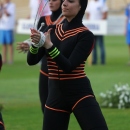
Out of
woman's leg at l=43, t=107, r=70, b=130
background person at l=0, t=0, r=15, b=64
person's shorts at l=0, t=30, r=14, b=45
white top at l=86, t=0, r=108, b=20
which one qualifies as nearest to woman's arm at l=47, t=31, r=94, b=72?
woman's leg at l=43, t=107, r=70, b=130

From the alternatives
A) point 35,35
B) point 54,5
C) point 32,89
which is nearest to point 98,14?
point 32,89

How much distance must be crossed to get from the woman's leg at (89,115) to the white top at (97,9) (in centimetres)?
1489

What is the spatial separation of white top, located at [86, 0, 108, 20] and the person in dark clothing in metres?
14.6

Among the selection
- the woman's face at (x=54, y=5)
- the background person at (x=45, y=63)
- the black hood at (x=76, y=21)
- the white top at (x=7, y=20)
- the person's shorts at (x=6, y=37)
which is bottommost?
the person's shorts at (x=6, y=37)

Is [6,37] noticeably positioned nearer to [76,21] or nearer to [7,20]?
[7,20]

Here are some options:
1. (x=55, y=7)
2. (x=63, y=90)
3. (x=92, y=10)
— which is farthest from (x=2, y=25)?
(x=63, y=90)

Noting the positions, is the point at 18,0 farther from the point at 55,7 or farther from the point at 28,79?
the point at 55,7

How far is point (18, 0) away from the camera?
52.4 m

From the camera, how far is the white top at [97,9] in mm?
21719

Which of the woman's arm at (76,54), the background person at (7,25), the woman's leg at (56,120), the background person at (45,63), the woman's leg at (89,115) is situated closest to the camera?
the woman's arm at (76,54)

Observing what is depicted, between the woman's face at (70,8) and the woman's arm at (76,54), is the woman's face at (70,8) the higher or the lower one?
the higher one

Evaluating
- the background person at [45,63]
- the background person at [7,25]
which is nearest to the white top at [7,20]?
the background person at [7,25]

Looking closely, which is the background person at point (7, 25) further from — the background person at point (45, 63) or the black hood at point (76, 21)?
the black hood at point (76, 21)

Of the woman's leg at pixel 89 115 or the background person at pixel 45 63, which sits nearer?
the woman's leg at pixel 89 115
